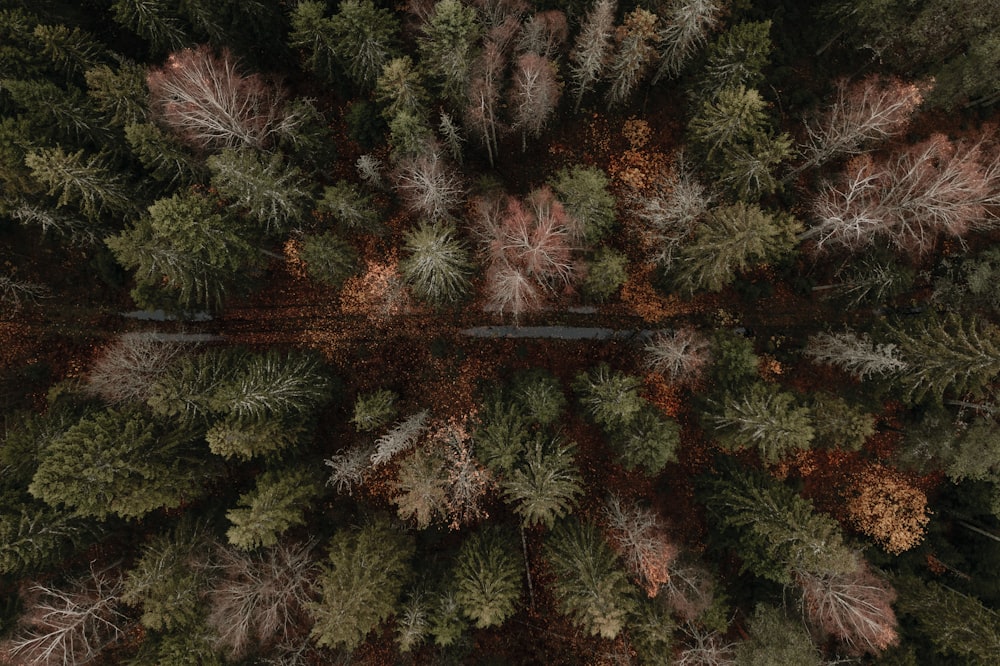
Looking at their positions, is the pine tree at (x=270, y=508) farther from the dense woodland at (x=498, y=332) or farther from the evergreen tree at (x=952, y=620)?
the evergreen tree at (x=952, y=620)

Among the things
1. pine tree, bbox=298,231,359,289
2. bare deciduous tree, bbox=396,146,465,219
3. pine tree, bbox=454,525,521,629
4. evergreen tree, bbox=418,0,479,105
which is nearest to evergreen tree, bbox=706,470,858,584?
pine tree, bbox=454,525,521,629

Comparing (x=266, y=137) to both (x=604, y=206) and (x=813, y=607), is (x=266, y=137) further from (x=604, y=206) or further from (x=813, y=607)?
(x=813, y=607)

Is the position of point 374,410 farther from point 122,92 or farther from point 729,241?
point 729,241

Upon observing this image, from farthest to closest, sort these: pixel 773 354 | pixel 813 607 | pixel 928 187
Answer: pixel 773 354 → pixel 813 607 → pixel 928 187

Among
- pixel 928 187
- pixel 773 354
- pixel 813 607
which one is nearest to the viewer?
pixel 928 187

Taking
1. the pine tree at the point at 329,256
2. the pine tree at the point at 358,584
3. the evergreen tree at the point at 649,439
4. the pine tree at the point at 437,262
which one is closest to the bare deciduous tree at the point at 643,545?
the evergreen tree at the point at 649,439

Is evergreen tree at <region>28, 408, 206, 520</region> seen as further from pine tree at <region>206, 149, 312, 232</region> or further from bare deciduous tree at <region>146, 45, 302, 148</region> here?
bare deciduous tree at <region>146, 45, 302, 148</region>

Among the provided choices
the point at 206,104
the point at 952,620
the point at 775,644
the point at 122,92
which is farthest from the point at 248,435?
the point at 952,620

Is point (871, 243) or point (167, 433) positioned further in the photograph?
point (871, 243)

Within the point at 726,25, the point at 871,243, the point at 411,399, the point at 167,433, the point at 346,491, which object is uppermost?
→ the point at 726,25

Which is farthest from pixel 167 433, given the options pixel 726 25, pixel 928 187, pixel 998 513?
pixel 998 513
